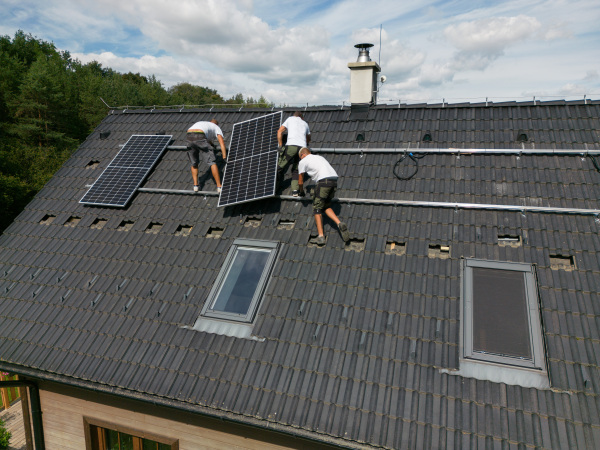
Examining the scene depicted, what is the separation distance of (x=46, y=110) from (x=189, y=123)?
32514 millimetres

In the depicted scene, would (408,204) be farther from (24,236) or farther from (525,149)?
(24,236)

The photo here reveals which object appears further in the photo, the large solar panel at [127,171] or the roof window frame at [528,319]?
the large solar panel at [127,171]

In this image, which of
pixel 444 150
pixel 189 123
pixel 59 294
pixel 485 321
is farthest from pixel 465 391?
pixel 189 123

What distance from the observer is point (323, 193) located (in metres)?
6.46

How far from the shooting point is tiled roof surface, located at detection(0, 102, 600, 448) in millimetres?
4473

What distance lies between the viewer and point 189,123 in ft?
33.4

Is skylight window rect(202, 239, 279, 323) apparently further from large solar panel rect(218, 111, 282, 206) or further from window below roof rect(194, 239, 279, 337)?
large solar panel rect(218, 111, 282, 206)

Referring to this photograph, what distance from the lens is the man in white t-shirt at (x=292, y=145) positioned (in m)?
7.54

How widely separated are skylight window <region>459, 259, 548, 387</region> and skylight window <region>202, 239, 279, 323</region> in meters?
3.05

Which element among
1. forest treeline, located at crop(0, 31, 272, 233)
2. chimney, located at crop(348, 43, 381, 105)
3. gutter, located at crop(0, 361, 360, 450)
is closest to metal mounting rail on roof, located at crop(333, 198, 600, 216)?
chimney, located at crop(348, 43, 381, 105)

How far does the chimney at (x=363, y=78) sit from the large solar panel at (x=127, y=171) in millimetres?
4875

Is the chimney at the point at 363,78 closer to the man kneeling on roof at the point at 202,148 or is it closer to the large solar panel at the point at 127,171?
the man kneeling on roof at the point at 202,148

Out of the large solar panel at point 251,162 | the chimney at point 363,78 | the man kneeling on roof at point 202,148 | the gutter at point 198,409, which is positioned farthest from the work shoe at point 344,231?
the chimney at point 363,78

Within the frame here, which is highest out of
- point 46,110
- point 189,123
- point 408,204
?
point 46,110
